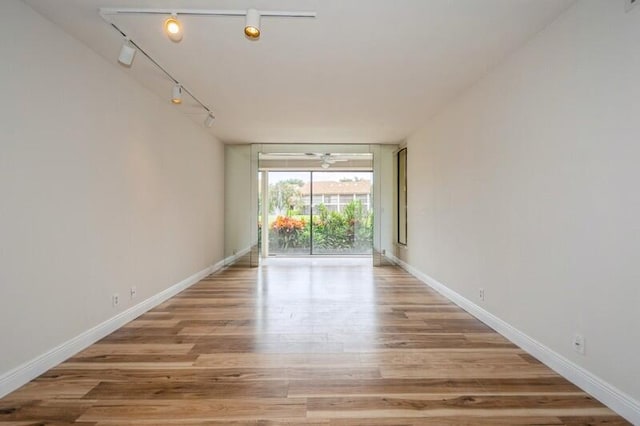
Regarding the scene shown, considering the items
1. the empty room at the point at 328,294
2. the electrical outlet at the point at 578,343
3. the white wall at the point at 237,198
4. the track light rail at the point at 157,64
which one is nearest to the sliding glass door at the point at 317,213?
the white wall at the point at 237,198

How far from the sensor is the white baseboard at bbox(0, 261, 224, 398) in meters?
2.00

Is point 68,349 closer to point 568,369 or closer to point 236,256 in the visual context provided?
point 568,369

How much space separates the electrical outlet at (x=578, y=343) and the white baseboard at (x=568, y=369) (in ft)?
0.34

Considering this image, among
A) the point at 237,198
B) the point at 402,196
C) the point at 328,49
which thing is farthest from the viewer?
the point at 237,198

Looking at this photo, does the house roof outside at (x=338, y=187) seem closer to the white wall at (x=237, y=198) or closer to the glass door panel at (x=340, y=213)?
the glass door panel at (x=340, y=213)

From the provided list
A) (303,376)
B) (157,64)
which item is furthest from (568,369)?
(157,64)

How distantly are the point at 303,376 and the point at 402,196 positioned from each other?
4888mm

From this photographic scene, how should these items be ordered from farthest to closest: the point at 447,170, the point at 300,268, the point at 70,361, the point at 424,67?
the point at 300,268
the point at 447,170
the point at 424,67
the point at 70,361

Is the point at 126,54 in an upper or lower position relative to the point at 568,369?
upper

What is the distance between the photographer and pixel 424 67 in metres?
3.06

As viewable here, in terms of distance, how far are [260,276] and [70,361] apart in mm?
3355

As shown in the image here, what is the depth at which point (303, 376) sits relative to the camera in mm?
2215

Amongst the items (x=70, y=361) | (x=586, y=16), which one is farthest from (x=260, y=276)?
(x=586, y=16)

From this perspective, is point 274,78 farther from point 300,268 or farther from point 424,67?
point 300,268
